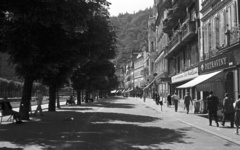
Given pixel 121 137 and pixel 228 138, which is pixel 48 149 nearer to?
pixel 121 137

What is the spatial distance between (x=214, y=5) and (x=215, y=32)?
80.9 inches

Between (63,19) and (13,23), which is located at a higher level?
(13,23)

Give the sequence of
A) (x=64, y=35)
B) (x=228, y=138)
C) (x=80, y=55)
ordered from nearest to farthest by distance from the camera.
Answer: (x=228, y=138) < (x=64, y=35) < (x=80, y=55)

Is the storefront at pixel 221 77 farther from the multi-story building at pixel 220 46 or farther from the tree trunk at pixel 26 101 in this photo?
the tree trunk at pixel 26 101

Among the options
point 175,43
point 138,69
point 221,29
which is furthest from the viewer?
point 138,69

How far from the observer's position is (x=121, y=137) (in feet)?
41.7

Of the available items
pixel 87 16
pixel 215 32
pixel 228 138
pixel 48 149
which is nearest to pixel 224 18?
pixel 215 32

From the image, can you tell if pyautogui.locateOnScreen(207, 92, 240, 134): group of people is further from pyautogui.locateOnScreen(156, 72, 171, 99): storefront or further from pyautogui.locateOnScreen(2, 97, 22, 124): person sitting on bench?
pyautogui.locateOnScreen(156, 72, 171, 99): storefront

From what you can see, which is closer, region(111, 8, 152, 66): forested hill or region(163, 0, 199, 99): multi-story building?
region(163, 0, 199, 99): multi-story building

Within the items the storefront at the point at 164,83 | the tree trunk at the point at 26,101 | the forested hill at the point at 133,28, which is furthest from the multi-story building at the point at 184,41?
the forested hill at the point at 133,28

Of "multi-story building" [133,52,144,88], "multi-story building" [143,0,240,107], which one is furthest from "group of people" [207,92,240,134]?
"multi-story building" [133,52,144,88]

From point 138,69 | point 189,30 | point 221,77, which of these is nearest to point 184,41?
point 189,30

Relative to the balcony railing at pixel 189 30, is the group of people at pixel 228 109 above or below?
below

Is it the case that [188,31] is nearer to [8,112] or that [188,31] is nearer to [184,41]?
[184,41]
